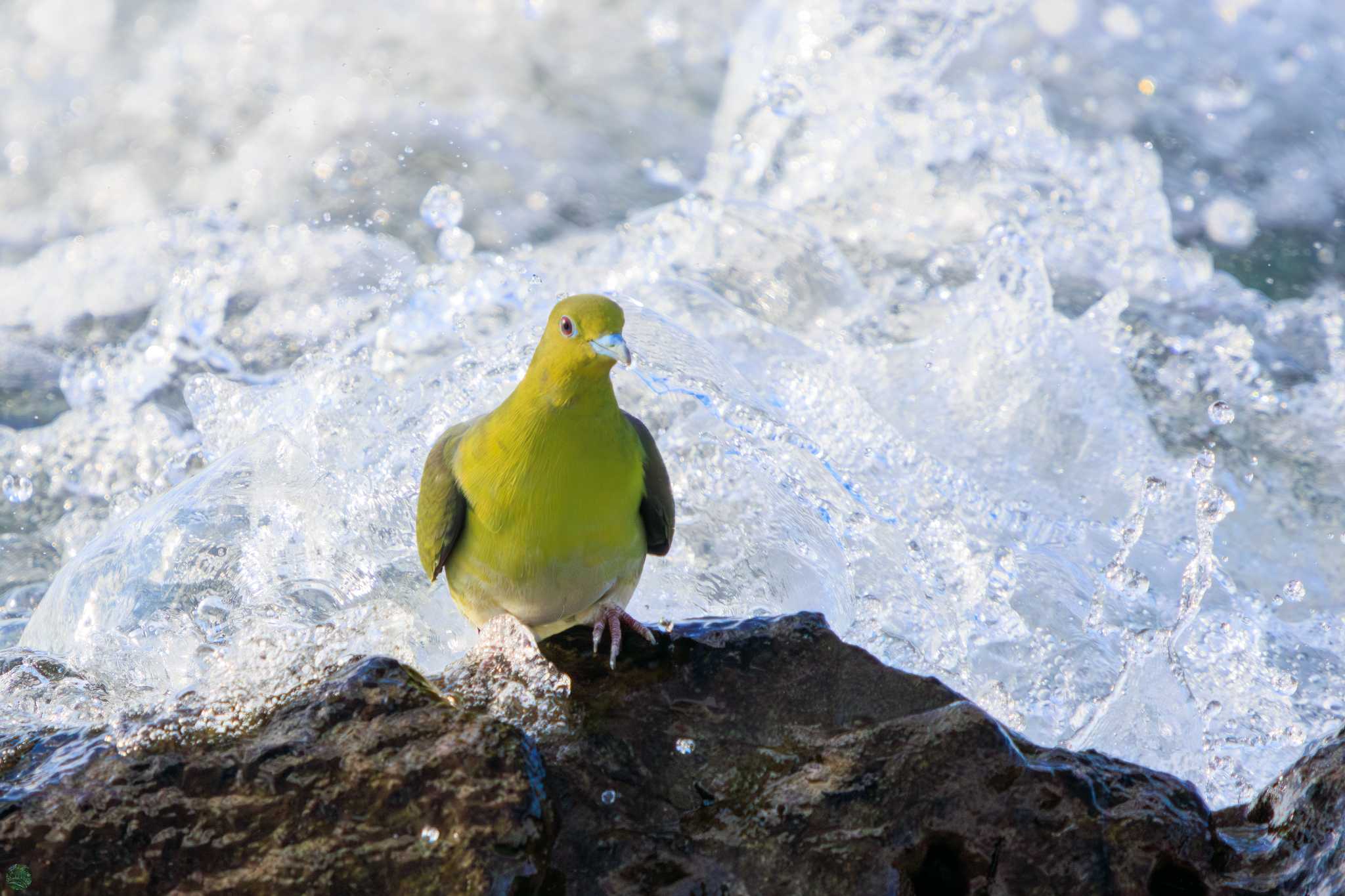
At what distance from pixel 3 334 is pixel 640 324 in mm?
6974

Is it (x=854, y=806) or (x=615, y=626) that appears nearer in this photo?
(x=854, y=806)

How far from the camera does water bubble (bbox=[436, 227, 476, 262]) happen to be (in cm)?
1135

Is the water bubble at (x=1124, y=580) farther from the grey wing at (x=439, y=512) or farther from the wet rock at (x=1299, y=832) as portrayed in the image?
the grey wing at (x=439, y=512)

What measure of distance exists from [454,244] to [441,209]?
0.57 meters

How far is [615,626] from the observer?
3.28 meters

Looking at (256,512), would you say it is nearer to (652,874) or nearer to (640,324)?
(640,324)

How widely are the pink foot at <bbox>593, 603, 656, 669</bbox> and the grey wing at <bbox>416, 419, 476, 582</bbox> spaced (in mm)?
505

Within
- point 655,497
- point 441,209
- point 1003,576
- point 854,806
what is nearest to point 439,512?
point 655,497

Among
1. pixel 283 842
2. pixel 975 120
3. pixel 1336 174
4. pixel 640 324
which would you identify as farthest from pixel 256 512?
pixel 1336 174

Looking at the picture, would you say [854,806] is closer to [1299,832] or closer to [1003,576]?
[1299,832]

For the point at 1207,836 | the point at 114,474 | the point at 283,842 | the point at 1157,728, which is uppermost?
the point at 1207,836

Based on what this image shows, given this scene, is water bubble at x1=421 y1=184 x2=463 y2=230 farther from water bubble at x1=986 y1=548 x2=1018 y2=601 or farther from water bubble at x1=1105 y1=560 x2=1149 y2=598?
water bubble at x1=1105 y1=560 x2=1149 y2=598

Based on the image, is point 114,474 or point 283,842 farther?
point 114,474

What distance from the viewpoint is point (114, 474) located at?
783 centimetres
